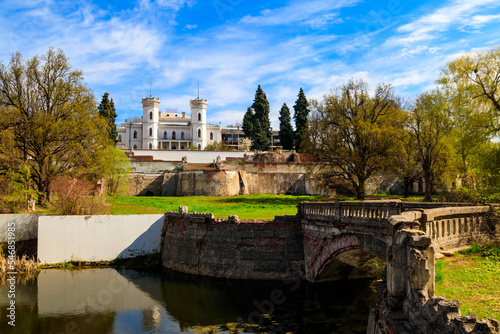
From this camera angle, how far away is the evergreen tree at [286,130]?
2712 inches

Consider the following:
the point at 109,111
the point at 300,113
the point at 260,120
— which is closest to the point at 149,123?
the point at 109,111

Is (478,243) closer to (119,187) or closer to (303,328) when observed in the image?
(303,328)

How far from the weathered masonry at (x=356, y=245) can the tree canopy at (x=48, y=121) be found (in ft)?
32.1

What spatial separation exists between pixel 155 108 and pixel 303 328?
8259 cm

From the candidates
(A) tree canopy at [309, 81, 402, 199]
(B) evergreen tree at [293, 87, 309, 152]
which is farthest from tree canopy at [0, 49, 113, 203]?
(B) evergreen tree at [293, 87, 309, 152]

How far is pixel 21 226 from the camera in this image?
2462 cm

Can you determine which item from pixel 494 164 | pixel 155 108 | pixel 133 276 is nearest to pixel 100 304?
pixel 133 276

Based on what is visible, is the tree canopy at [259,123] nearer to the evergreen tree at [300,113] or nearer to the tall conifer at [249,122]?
the tall conifer at [249,122]

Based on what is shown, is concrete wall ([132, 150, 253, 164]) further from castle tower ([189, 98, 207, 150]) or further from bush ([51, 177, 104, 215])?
bush ([51, 177, 104, 215])

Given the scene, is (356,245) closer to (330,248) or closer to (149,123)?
(330,248)

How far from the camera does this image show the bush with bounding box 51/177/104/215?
982 inches

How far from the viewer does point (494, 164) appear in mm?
18109

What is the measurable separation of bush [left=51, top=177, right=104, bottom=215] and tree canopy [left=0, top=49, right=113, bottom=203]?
2.55 m

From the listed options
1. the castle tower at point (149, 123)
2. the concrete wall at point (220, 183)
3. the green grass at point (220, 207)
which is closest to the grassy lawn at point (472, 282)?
the green grass at point (220, 207)
